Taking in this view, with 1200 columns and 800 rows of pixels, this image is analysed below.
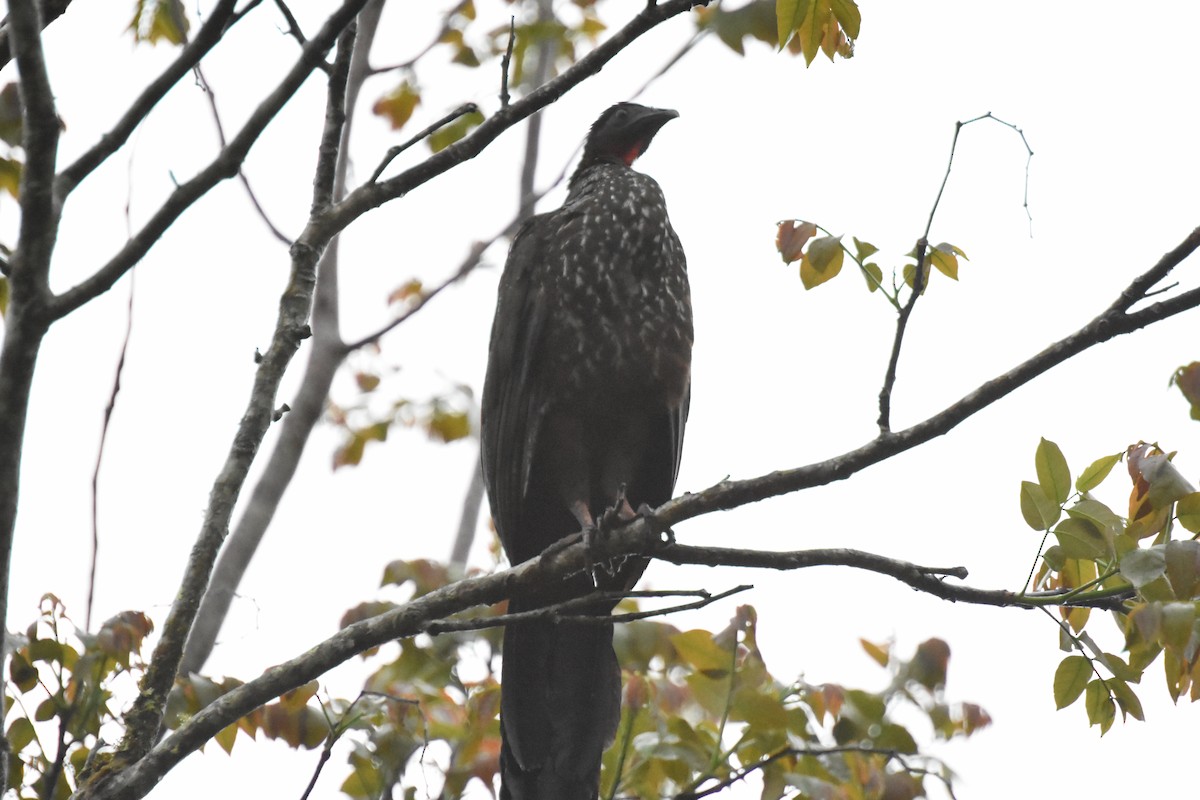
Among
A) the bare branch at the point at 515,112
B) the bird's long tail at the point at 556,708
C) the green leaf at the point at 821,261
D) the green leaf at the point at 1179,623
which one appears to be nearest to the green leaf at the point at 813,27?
the bare branch at the point at 515,112

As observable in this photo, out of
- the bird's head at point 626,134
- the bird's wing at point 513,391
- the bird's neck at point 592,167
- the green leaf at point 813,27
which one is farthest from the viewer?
the bird's head at point 626,134

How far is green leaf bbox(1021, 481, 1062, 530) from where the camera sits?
2.41m

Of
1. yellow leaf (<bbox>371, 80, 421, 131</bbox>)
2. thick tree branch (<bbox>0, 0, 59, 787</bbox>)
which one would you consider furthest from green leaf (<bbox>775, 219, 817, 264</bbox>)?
yellow leaf (<bbox>371, 80, 421, 131</bbox>)

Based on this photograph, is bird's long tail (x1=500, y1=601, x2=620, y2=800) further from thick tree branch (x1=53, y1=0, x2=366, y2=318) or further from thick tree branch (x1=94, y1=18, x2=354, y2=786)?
thick tree branch (x1=53, y1=0, x2=366, y2=318)

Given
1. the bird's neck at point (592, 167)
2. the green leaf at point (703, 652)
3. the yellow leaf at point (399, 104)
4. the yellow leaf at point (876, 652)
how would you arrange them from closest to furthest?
1. the green leaf at point (703, 652)
2. the yellow leaf at point (876, 652)
3. the bird's neck at point (592, 167)
4. the yellow leaf at point (399, 104)

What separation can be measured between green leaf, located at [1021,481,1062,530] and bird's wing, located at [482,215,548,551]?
1.74 m

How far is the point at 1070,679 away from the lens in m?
2.44

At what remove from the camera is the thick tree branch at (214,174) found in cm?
205

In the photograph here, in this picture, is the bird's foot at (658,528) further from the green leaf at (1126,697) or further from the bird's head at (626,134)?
the bird's head at (626,134)

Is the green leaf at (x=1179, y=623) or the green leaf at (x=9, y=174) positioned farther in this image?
the green leaf at (x=9, y=174)

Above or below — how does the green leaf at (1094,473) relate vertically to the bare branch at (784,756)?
above

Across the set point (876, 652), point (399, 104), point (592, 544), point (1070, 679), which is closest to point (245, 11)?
point (592, 544)

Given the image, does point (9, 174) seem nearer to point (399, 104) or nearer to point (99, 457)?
point (99, 457)

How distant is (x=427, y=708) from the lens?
141 inches
